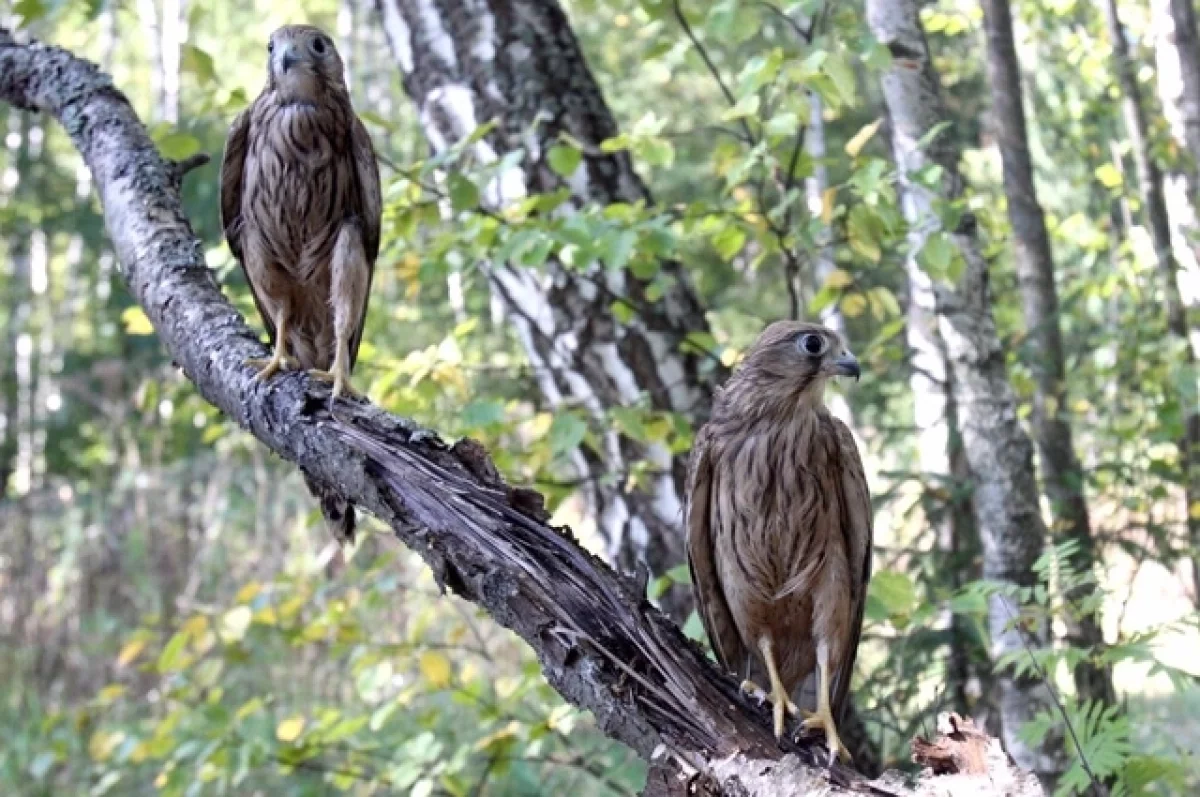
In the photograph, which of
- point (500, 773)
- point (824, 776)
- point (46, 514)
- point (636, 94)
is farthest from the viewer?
point (636, 94)

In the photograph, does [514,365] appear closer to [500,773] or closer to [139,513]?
[500,773]

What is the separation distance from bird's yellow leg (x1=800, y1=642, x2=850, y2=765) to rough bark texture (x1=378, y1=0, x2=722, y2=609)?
1164mm

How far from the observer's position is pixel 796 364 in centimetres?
346

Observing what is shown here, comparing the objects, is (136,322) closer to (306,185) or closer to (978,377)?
(306,185)

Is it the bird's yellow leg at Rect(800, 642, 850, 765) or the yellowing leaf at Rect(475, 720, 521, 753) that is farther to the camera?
the yellowing leaf at Rect(475, 720, 521, 753)

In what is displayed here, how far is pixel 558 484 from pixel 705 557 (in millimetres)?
986

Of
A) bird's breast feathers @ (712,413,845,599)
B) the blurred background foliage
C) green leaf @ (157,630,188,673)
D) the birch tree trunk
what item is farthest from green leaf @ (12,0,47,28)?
the birch tree trunk

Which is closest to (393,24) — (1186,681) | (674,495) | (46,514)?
(674,495)

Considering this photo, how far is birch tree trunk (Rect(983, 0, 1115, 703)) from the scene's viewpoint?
486 cm

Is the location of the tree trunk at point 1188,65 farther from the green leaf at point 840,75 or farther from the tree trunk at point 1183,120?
the green leaf at point 840,75

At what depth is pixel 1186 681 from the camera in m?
2.96

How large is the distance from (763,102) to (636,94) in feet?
33.0

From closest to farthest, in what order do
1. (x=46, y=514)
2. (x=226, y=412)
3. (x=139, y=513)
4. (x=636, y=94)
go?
(x=226, y=412) < (x=139, y=513) < (x=46, y=514) < (x=636, y=94)

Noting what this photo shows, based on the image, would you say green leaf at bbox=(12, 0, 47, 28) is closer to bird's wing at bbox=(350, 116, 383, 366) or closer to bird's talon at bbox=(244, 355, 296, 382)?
bird's wing at bbox=(350, 116, 383, 366)
